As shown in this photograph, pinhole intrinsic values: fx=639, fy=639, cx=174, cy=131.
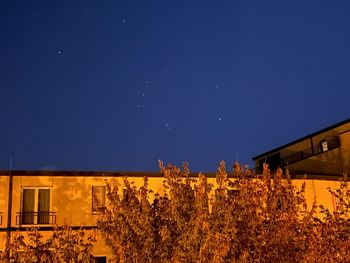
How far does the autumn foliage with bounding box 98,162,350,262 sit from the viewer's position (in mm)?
13852

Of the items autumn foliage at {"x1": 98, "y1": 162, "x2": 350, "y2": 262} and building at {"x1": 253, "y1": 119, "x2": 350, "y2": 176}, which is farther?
building at {"x1": 253, "y1": 119, "x2": 350, "y2": 176}

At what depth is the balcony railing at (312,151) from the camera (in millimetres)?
46000

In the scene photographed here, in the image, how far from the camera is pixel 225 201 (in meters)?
14.9

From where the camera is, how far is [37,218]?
31.4 meters

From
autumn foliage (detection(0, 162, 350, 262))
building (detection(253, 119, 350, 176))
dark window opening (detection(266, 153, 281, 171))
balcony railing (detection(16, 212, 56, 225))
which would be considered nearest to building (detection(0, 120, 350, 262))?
balcony railing (detection(16, 212, 56, 225))

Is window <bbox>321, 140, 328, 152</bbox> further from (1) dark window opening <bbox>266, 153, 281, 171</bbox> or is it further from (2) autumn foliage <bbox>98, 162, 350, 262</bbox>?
(2) autumn foliage <bbox>98, 162, 350, 262</bbox>

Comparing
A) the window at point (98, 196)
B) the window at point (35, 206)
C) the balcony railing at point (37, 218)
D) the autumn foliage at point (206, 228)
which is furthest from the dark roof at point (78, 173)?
the autumn foliage at point (206, 228)

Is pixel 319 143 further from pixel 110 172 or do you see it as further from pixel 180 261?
pixel 180 261

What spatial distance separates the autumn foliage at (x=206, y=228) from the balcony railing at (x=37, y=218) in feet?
52.4

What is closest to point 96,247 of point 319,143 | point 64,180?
point 64,180

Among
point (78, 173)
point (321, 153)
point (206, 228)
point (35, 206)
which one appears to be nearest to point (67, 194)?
point (78, 173)

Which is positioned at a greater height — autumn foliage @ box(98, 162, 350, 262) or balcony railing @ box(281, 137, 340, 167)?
balcony railing @ box(281, 137, 340, 167)

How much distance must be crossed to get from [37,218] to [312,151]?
23.9 metres

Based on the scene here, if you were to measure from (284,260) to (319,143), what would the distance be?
31.7 m
